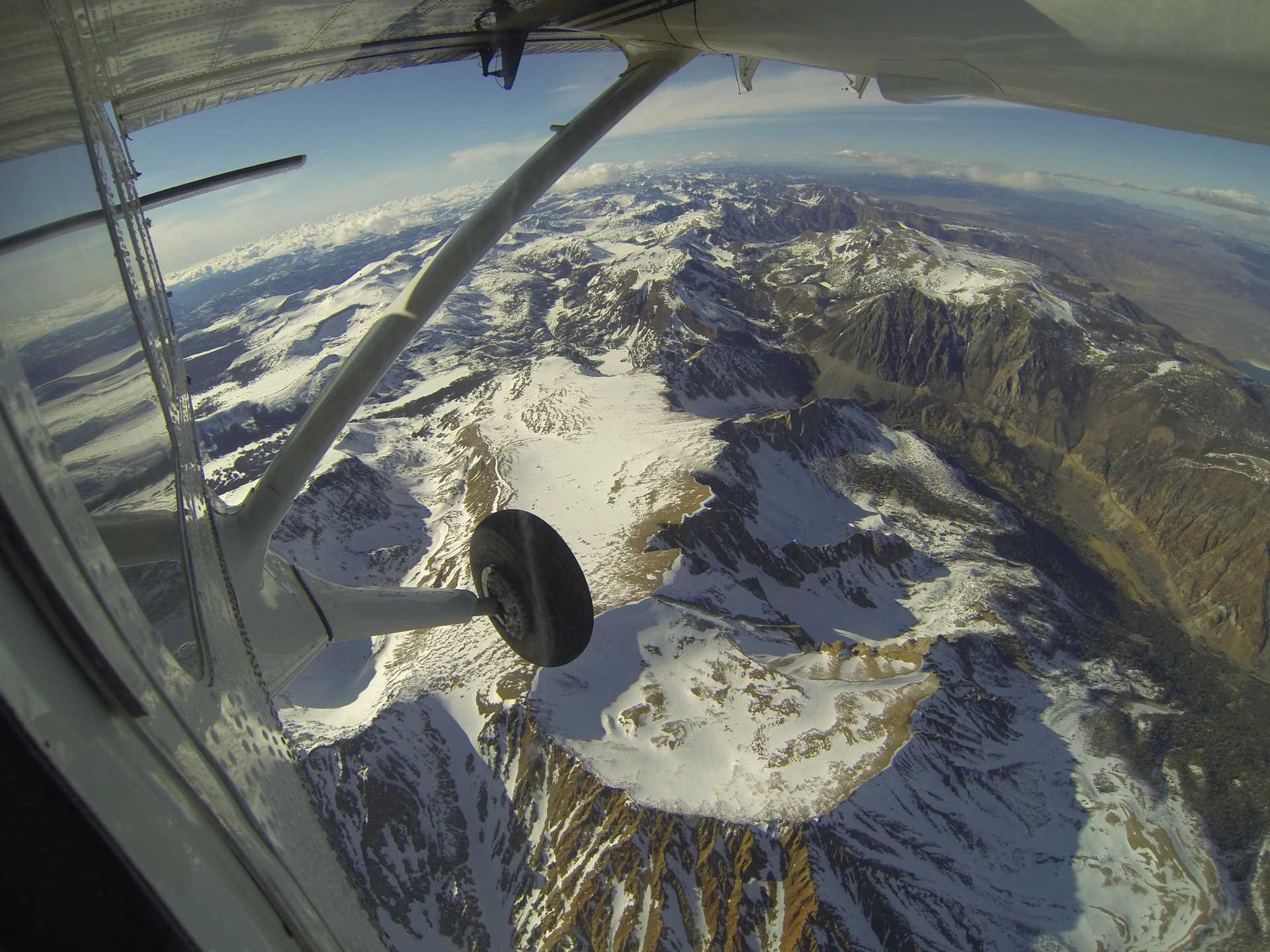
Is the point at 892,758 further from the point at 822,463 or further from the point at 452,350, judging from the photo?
the point at 452,350

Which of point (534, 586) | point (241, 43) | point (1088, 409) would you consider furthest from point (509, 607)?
point (1088, 409)

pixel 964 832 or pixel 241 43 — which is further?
pixel 964 832

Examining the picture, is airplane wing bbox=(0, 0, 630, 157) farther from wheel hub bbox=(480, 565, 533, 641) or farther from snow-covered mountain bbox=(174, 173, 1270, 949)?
wheel hub bbox=(480, 565, 533, 641)

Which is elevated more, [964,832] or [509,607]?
[509,607]

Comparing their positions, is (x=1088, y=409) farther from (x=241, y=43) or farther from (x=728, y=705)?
(x=241, y=43)

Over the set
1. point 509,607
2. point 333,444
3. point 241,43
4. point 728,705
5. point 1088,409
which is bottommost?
point 1088,409

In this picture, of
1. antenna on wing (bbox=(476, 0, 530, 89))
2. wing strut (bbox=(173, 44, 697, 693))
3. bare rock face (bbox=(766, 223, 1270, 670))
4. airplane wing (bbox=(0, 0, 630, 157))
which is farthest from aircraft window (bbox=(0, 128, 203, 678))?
bare rock face (bbox=(766, 223, 1270, 670))

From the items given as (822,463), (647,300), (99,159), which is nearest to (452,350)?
(647,300)
